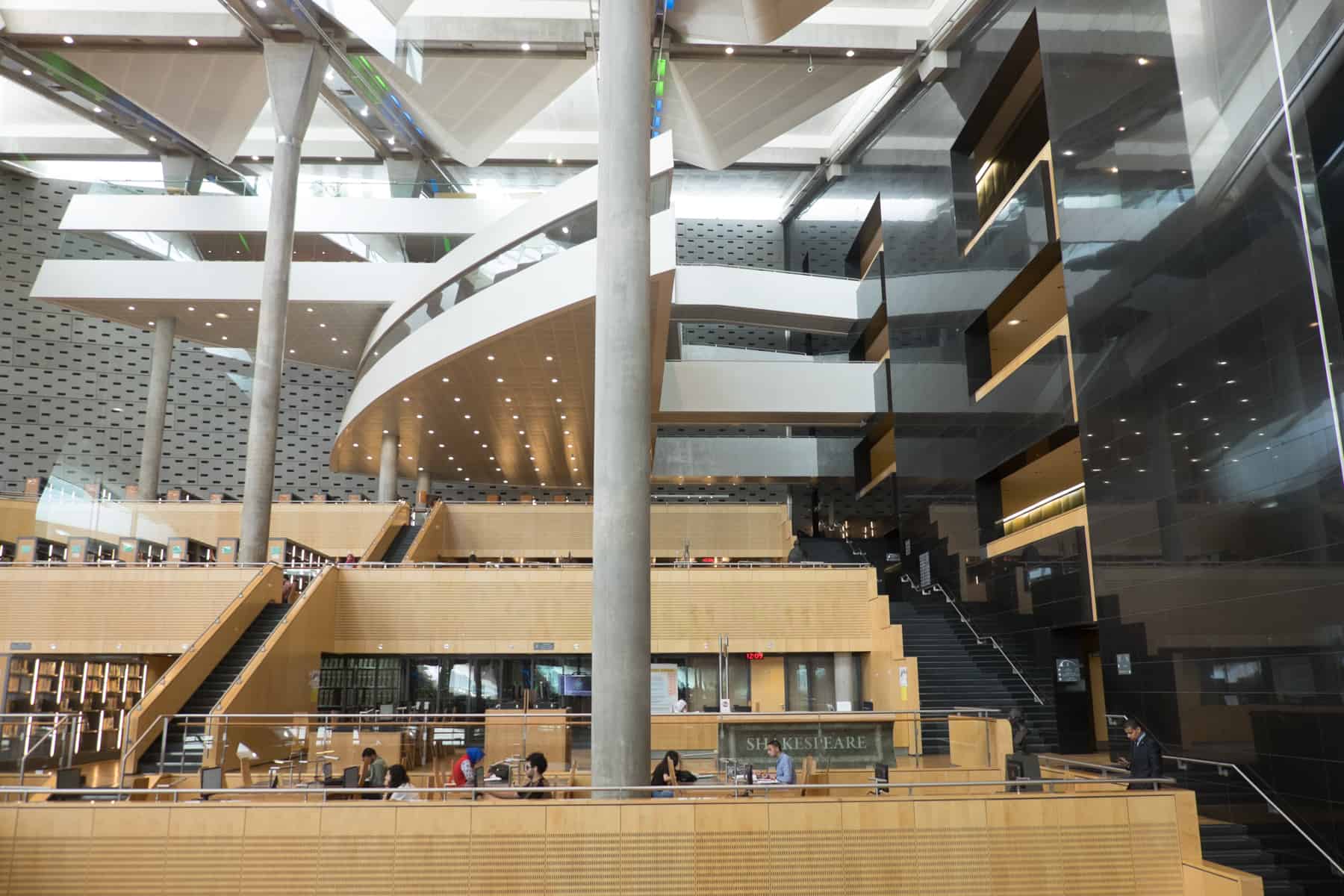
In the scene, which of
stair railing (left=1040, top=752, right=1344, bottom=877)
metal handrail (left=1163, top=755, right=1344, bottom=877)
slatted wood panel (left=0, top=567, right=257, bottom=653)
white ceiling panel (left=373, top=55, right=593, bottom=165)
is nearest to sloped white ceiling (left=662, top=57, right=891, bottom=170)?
white ceiling panel (left=373, top=55, right=593, bottom=165)

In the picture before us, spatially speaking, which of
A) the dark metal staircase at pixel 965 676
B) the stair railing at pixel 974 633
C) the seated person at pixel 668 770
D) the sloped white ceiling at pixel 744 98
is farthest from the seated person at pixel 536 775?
the sloped white ceiling at pixel 744 98

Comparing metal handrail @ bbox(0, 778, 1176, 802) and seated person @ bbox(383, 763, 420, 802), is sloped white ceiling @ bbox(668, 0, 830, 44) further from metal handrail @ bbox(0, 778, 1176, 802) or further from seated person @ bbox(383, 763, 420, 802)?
seated person @ bbox(383, 763, 420, 802)

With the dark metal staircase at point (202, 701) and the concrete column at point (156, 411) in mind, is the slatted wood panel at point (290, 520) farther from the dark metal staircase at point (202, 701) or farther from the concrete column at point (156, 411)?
the dark metal staircase at point (202, 701)

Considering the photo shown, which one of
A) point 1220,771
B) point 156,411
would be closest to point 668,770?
point 1220,771

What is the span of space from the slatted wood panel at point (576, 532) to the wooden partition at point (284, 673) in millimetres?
9992

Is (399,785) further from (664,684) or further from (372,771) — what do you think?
(664,684)

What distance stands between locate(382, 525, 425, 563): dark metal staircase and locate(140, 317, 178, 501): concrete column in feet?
22.8

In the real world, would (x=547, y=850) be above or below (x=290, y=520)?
below

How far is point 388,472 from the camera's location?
30.9 metres

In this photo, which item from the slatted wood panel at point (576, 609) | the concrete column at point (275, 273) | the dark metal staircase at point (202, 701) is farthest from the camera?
the concrete column at point (275, 273)

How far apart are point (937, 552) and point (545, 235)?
1120 cm

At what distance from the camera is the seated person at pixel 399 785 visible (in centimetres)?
847

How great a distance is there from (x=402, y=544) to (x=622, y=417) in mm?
18601

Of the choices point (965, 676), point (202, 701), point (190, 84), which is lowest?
point (202, 701)
